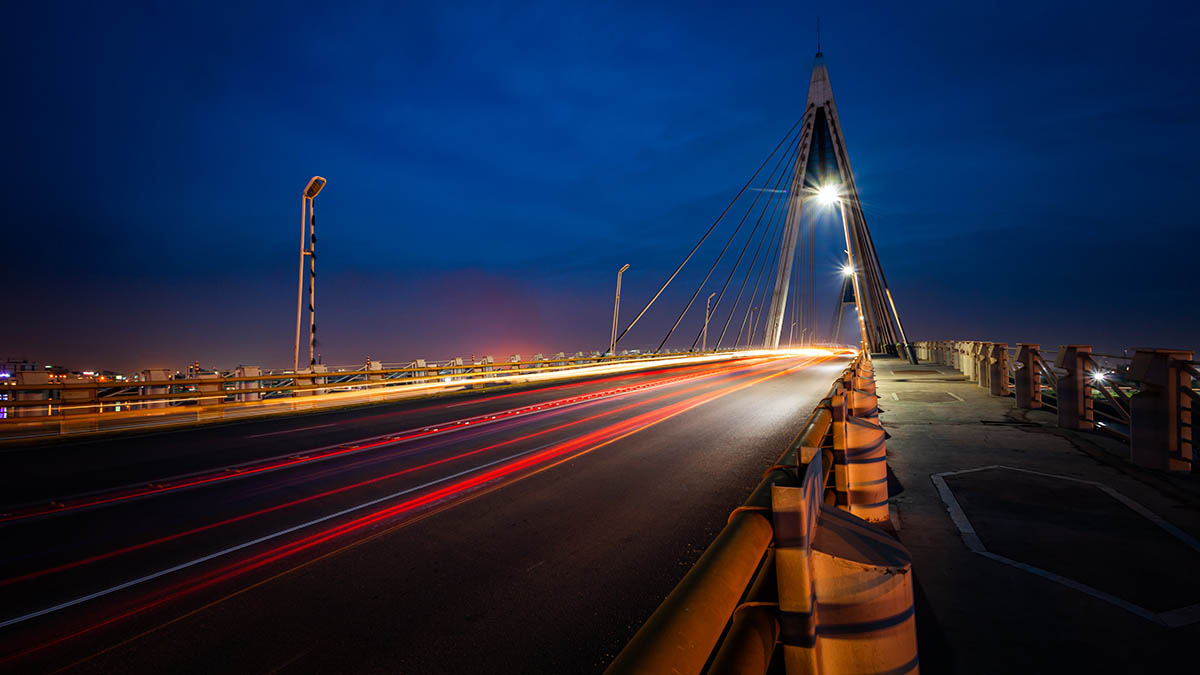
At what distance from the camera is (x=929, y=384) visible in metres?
20.1

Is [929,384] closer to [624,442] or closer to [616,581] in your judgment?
[624,442]

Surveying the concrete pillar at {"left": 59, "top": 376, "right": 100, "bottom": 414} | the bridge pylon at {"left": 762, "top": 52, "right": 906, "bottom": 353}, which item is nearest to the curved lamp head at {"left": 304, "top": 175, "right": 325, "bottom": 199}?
the concrete pillar at {"left": 59, "top": 376, "right": 100, "bottom": 414}

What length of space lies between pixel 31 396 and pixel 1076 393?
23.2 meters

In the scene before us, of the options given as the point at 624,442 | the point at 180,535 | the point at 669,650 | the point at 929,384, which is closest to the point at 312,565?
the point at 180,535

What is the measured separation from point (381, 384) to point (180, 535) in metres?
16.0

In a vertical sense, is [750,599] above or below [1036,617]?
above

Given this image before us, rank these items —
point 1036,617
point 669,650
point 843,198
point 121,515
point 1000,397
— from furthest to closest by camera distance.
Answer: point 843,198 → point 1000,397 → point 121,515 → point 1036,617 → point 669,650

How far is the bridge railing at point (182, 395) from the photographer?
43.4ft

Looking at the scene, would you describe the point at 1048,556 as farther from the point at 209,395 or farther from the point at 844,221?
the point at 844,221

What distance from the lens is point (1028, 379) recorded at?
1237cm

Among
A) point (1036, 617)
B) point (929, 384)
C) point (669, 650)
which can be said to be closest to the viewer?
point (669, 650)

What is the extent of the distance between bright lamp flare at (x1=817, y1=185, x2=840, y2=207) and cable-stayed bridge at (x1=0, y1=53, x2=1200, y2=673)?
4483 cm

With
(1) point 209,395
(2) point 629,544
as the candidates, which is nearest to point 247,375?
(1) point 209,395

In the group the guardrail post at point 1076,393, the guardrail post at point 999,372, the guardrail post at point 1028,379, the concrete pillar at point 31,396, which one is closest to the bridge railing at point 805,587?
the guardrail post at point 1076,393
